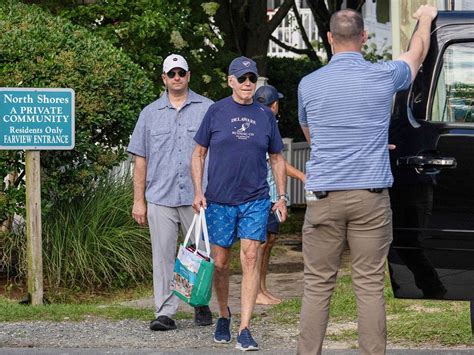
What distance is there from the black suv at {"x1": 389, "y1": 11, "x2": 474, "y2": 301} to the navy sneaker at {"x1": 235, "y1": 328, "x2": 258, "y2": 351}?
1199 mm

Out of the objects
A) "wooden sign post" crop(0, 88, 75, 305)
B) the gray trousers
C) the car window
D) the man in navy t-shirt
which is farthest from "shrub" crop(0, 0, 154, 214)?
the car window

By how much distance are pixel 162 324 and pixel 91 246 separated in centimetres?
272

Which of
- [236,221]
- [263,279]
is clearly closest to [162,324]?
[236,221]

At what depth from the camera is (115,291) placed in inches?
432

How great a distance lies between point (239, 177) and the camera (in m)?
7.89

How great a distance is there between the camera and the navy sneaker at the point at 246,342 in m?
7.73

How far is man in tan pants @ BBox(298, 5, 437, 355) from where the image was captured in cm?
630

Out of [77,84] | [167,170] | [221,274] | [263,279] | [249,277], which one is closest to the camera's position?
[249,277]

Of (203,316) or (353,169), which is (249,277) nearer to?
(203,316)

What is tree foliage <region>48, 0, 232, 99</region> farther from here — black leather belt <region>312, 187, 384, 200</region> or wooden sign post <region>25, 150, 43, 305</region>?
black leather belt <region>312, 187, 384, 200</region>

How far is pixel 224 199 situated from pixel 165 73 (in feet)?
3.79

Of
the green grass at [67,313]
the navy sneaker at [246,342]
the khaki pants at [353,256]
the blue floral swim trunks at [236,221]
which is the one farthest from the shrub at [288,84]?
the khaki pants at [353,256]

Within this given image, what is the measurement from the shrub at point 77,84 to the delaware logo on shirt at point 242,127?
280 cm

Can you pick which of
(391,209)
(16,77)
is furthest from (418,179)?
(16,77)
